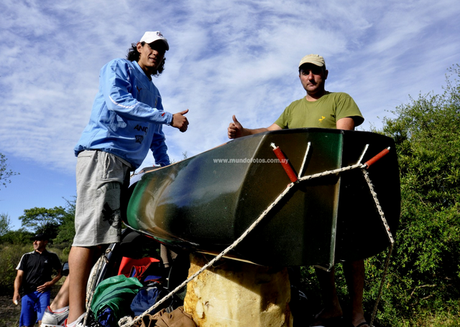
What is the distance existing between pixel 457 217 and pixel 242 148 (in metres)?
5.80

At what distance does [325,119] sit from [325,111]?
0.21 feet

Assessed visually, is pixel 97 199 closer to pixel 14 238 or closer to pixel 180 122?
pixel 180 122

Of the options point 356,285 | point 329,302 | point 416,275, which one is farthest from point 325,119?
point 416,275

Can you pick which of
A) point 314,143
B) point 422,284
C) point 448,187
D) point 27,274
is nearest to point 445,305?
point 422,284

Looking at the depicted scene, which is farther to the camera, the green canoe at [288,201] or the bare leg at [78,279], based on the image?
the bare leg at [78,279]

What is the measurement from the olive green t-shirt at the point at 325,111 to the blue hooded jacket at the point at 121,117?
102 cm

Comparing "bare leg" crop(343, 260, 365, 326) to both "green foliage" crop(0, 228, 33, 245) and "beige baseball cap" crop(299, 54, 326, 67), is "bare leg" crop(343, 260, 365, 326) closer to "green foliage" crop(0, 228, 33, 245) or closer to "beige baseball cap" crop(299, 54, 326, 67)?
"beige baseball cap" crop(299, 54, 326, 67)

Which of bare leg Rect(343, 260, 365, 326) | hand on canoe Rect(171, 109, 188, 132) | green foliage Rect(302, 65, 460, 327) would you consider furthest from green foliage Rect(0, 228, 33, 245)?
bare leg Rect(343, 260, 365, 326)

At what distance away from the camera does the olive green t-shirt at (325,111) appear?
2276 mm

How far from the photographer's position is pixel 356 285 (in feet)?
7.19

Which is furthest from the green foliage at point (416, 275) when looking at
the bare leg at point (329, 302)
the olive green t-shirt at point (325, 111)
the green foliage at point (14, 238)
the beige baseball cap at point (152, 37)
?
the green foliage at point (14, 238)

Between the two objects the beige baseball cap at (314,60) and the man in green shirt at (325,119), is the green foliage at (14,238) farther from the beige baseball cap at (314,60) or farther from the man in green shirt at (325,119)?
the beige baseball cap at (314,60)

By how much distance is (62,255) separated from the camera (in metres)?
17.2

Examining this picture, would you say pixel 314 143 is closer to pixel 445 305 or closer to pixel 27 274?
pixel 445 305
